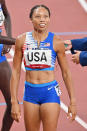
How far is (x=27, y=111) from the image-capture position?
5980 mm

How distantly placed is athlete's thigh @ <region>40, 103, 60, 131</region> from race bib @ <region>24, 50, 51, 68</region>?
53 cm

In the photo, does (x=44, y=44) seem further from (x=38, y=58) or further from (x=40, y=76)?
(x=40, y=76)

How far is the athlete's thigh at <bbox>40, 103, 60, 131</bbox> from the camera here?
5887 mm

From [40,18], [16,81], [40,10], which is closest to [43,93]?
[16,81]

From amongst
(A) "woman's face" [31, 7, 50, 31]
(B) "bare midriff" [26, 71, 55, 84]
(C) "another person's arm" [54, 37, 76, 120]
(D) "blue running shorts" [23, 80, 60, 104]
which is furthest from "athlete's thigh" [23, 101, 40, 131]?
(A) "woman's face" [31, 7, 50, 31]

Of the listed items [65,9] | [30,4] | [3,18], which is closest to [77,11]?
[65,9]

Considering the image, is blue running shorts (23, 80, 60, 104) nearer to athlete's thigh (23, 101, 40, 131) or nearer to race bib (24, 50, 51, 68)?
athlete's thigh (23, 101, 40, 131)

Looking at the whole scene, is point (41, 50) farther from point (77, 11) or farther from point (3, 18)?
point (77, 11)

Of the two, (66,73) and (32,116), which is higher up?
(66,73)

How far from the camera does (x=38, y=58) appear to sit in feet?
19.4

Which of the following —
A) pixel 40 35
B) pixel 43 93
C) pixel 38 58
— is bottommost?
pixel 43 93

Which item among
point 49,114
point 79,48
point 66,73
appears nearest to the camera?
point 49,114

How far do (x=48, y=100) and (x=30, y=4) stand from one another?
8782 mm

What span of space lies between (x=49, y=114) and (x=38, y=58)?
75 cm
